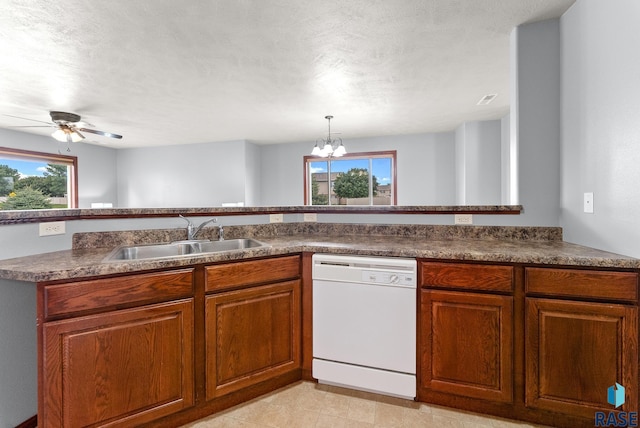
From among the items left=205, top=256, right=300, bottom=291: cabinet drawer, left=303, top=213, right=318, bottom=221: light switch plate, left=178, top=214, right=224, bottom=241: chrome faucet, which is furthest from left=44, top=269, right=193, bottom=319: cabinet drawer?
left=303, top=213, right=318, bottom=221: light switch plate

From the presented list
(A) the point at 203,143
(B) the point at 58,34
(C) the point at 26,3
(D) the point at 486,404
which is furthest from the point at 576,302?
(A) the point at 203,143

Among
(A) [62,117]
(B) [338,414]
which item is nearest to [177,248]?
(B) [338,414]

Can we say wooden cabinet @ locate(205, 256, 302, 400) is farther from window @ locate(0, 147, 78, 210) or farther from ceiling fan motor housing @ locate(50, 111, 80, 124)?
window @ locate(0, 147, 78, 210)

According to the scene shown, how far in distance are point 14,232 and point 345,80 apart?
2755mm

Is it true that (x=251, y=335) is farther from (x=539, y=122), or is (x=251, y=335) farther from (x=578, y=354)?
(x=539, y=122)

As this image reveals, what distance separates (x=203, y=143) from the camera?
6.00 m

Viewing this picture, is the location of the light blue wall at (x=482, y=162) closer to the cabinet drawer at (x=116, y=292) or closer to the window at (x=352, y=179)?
the window at (x=352, y=179)

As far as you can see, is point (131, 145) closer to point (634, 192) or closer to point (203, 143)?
point (203, 143)

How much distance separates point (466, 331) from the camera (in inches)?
60.4

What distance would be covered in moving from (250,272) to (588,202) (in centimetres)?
194

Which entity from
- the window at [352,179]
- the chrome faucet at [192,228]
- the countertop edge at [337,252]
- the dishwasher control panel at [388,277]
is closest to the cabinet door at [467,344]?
the dishwasher control panel at [388,277]

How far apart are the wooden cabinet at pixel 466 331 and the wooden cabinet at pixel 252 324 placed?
76cm

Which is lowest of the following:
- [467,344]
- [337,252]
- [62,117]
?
[467,344]

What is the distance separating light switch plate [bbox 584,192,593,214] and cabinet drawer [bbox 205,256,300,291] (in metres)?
1.68
